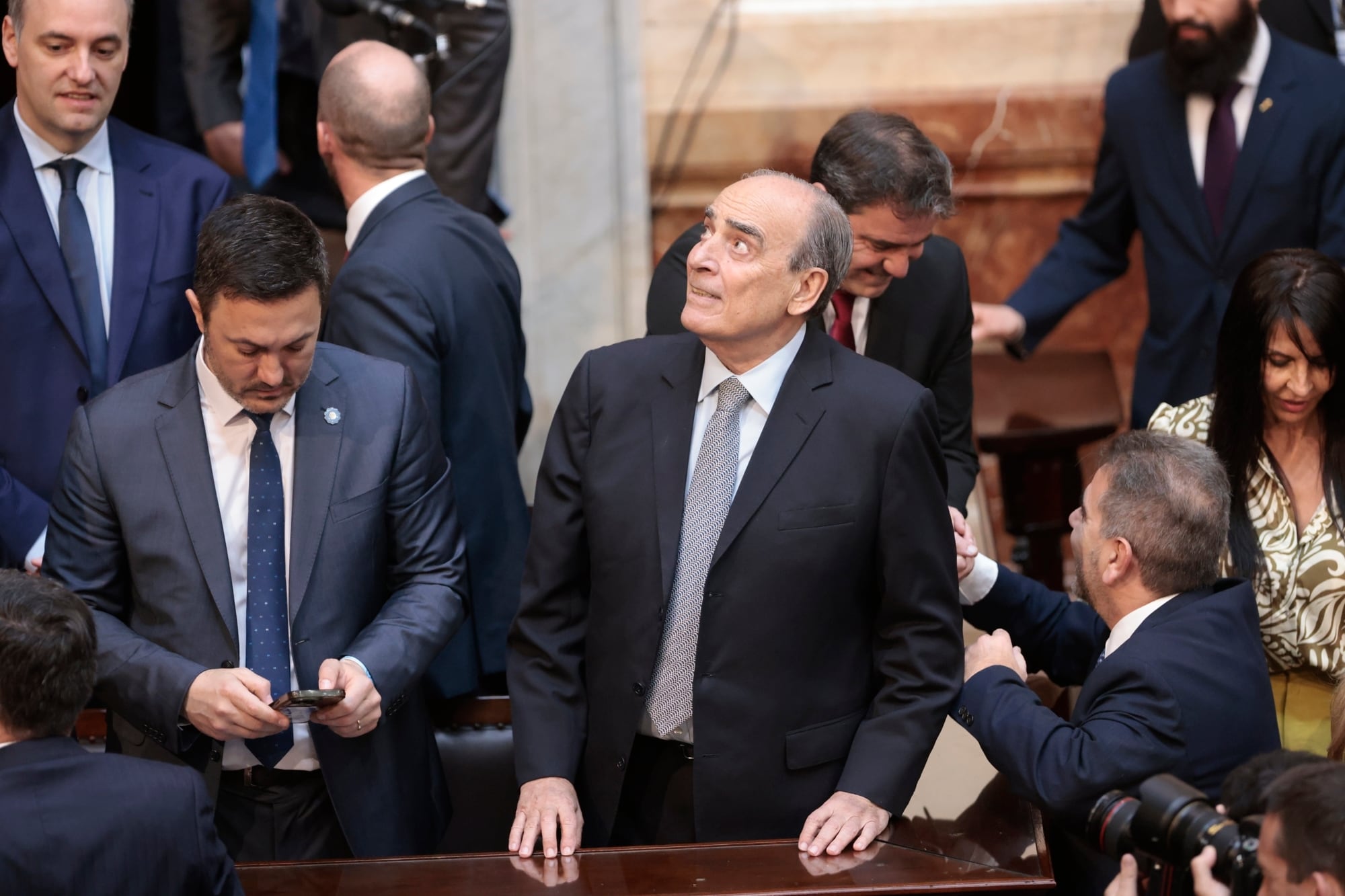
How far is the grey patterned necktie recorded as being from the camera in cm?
274

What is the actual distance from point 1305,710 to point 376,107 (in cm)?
228

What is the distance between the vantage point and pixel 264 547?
280cm

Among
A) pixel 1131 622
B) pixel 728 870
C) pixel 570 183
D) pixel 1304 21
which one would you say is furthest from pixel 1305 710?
pixel 570 183

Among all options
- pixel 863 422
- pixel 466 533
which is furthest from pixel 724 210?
pixel 466 533

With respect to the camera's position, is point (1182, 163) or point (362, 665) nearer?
point (362, 665)

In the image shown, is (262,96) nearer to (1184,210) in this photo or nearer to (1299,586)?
(1184,210)

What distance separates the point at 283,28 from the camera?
189 inches

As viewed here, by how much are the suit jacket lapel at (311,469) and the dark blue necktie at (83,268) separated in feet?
2.43

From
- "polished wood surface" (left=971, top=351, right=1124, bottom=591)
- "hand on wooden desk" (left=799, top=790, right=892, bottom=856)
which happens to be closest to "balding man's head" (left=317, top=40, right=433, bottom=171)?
"hand on wooden desk" (left=799, top=790, right=892, bottom=856)

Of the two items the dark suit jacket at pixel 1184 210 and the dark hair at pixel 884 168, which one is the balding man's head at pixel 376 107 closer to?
the dark hair at pixel 884 168

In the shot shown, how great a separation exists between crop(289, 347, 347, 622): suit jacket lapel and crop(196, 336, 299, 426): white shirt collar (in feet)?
0.14

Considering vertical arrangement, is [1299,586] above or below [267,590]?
below

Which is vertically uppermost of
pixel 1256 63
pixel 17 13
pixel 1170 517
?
pixel 17 13

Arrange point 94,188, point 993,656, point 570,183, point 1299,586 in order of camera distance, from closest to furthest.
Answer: point 993,656 → point 1299,586 → point 94,188 → point 570,183
